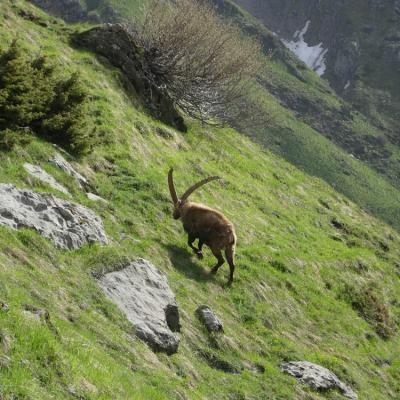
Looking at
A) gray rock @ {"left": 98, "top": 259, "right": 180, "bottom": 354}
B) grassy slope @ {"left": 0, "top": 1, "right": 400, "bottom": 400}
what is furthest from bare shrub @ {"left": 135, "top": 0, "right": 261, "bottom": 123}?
gray rock @ {"left": 98, "top": 259, "right": 180, "bottom": 354}

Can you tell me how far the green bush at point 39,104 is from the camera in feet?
55.4

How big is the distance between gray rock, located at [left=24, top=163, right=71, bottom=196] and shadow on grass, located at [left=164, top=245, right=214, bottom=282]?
12.4 feet

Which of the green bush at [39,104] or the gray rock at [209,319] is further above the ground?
the green bush at [39,104]

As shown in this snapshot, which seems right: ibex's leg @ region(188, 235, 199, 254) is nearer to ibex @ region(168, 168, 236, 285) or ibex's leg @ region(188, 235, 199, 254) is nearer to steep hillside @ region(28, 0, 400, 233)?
ibex @ region(168, 168, 236, 285)

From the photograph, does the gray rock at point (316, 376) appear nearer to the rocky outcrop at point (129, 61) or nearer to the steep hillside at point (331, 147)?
the rocky outcrop at point (129, 61)

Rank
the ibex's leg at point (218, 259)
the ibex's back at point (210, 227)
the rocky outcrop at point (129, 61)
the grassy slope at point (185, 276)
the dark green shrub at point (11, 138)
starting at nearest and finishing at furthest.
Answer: the grassy slope at point (185, 276) < the dark green shrub at point (11, 138) < the ibex's back at point (210, 227) < the ibex's leg at point (218, 259) < the rocky outcrop at point (129, 61)

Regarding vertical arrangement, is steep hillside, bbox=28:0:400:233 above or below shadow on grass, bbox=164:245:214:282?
below

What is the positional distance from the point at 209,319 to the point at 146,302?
2583 mm

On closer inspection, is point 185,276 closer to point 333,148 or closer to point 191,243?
point 191,243

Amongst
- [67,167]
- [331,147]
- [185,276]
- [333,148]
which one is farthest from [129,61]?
[333,148]

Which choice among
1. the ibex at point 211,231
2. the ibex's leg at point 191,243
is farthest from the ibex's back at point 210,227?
the ibex's leg at point 191,243

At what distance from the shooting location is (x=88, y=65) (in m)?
30.4

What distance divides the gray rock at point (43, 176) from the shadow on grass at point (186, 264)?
12.4 feet

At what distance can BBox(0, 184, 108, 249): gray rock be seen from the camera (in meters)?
12.9
